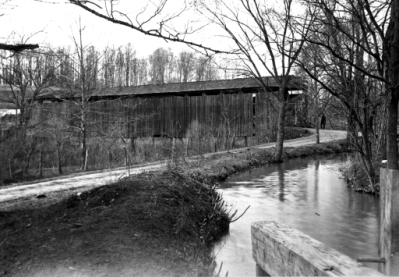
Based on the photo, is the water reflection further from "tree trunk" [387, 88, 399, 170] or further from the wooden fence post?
the wooden fence post

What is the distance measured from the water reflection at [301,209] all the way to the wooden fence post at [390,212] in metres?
2.61

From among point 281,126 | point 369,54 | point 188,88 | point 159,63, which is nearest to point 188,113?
point 188,88

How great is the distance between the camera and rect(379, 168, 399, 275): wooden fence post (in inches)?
78.0

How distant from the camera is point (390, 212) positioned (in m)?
2.00

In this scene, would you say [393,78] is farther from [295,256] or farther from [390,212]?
[295,256]

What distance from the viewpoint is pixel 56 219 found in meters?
4.54

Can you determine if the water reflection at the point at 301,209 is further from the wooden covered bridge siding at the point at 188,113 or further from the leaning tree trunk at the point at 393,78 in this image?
the wooden covered bridge siding at the point at 188,113

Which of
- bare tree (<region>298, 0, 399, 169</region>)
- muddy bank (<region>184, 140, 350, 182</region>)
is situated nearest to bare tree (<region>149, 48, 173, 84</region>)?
muddy bank (<region>184, 140, 350, 182</region>)

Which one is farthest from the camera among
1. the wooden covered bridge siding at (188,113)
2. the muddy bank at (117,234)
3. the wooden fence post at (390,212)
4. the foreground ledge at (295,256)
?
the wooden covered bridge siding at (188,113)

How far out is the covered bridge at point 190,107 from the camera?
22.8 meters

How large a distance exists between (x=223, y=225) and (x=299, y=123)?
27184 mm

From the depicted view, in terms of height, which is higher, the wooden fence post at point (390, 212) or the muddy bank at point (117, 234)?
the wooden fence post at point (390, 212)

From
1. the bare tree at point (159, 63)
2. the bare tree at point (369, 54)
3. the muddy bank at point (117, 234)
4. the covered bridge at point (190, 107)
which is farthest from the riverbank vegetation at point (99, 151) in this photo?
the bare tree at point (159, 63)

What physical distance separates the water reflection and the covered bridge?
29.4 feet
